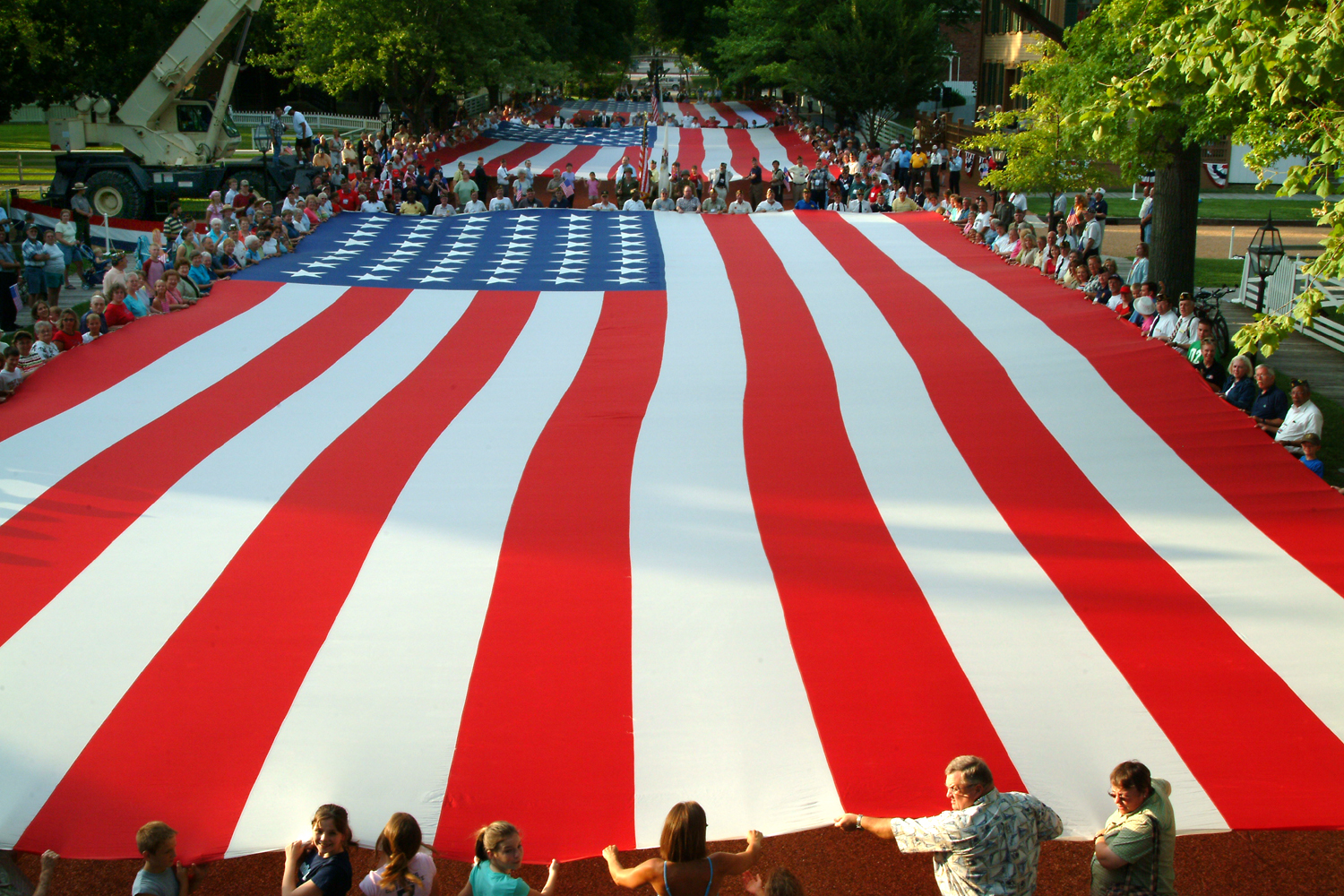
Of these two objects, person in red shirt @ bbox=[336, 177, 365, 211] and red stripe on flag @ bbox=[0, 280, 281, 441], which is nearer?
red stripe on flag @ bbox=[0, 280, 281, 441]

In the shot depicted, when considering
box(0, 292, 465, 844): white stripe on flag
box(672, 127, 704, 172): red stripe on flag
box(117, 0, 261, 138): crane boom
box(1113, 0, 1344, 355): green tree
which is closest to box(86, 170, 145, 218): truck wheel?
box(117, 0, 261, 138): crane boom

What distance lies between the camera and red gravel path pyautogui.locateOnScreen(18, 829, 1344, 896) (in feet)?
14.5

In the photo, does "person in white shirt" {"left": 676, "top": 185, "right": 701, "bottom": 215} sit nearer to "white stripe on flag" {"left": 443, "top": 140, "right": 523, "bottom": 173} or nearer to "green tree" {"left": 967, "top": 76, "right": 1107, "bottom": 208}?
"green tree" {"left": 967, "top": 76, "right": 1107, "bottom": 208}

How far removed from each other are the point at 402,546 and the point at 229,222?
10.0 meters

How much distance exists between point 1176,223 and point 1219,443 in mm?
6590

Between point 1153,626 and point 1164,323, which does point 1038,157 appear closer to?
point 1164,323

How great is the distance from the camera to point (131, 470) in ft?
22.0

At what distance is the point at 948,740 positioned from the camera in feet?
14.2

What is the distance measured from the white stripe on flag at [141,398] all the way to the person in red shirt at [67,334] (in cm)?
84

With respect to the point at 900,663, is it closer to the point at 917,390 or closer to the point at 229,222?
the point at 917,390

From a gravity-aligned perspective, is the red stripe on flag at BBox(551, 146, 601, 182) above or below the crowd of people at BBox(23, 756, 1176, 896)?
above

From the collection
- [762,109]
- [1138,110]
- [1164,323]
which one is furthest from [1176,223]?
[762,109]

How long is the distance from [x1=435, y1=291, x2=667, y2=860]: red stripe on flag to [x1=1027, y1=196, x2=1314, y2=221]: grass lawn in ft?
58.5

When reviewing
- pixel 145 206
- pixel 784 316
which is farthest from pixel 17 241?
pixel 784 316
